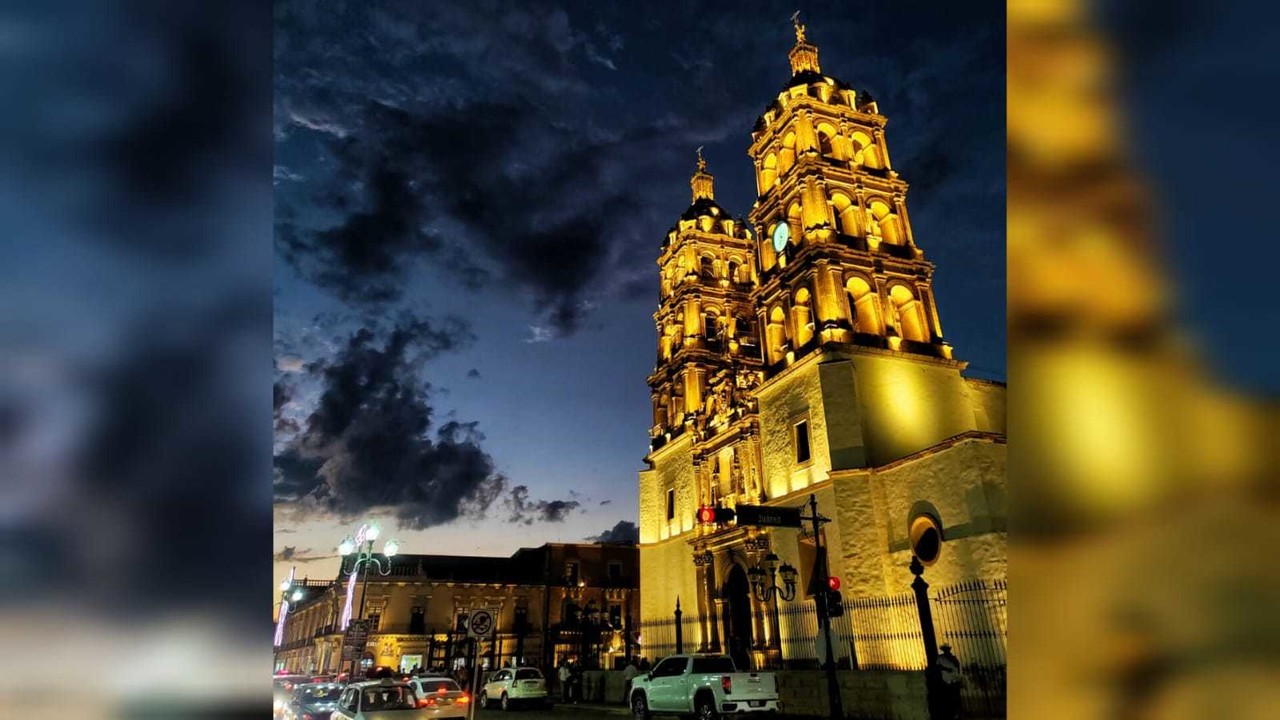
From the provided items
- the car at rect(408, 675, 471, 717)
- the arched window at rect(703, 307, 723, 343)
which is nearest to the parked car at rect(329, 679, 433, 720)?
the car at rect(408, 675, 471, 717)

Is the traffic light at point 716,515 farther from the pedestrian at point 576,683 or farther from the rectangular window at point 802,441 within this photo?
the pedestrian at point 576,683

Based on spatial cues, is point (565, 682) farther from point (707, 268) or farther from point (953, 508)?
point (707, 268)

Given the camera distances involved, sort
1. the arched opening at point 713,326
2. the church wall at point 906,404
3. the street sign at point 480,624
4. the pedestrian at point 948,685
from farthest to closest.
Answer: the arched opening at point 713,326 < the church wall at point 906,404 < the pedestrian at point 948,685 < the street sign at point 480,624

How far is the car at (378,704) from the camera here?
12.2m

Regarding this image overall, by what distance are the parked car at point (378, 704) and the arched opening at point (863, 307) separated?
2107cm

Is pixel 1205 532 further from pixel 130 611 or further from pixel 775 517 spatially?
pixel 775 517

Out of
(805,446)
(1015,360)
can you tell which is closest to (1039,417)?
(1015,360)

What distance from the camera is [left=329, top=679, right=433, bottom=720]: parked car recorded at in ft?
40.0

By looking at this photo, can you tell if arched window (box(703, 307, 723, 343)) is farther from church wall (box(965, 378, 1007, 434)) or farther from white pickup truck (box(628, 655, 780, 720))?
white pickup truck (box(628, 655, 780, 720))

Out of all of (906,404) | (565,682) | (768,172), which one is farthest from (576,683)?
(768,172)

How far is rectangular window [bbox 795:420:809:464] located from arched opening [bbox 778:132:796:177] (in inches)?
471

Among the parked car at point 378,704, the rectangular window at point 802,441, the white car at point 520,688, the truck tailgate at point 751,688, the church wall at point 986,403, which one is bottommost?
the white car at point 520,688

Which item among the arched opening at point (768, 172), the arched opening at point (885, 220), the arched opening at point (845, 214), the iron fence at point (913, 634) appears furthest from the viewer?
the arched opening at point (768, 172)

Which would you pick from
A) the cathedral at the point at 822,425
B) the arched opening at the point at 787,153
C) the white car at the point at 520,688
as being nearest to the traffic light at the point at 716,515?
the cathedral at the point at 822,425
